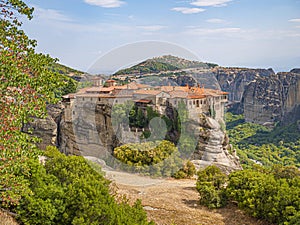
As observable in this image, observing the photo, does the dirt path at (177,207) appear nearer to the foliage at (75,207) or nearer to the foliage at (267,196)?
the foliage at (267,196)

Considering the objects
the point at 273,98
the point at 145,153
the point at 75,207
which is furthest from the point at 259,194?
the point at 273,98

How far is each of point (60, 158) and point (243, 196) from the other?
697 centimetres

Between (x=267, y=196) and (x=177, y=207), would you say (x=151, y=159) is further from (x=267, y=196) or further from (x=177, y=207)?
(x=267, y=196)

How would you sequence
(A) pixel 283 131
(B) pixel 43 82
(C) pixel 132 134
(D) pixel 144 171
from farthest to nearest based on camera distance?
1. (A) pixel 283 131
2. (C) pixel 132 134
3. (D) pixel 144 171
4. (B) pixel 43 82

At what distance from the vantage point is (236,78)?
110m

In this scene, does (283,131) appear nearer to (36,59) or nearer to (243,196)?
(243,196)

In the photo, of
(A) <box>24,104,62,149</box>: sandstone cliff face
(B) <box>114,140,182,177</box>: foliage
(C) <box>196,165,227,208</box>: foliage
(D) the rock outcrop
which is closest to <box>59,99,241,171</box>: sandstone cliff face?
(D) the rock outcrop

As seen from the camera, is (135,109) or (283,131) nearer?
(135,109)

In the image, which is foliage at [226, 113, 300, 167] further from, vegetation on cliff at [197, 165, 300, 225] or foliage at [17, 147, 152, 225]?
foliage at [17, 147, 152, 225]

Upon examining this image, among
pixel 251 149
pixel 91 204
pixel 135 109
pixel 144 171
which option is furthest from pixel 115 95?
pixel 251 149

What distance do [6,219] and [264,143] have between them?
2499 inches

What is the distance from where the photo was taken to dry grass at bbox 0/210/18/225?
7141mm

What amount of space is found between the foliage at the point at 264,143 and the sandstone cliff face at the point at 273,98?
15.3ft

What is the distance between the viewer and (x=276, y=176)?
1438 cm
